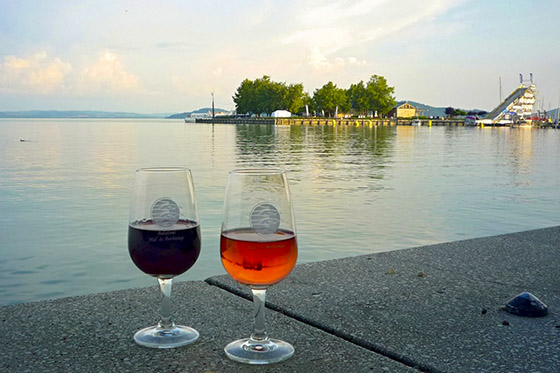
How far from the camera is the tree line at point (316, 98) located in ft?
432

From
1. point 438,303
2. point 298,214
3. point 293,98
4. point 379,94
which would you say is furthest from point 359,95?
point 438,303

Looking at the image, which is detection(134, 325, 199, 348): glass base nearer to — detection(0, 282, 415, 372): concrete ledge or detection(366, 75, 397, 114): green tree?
detection(0, 282, 415, 372): concrete ledge

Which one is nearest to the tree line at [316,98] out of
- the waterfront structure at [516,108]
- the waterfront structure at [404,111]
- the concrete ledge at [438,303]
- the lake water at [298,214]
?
the waterfront structure at [404,111]

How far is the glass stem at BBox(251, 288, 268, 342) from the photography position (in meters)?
1.61

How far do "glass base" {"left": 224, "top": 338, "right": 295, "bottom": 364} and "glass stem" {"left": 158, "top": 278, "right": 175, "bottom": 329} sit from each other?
214 millimetres

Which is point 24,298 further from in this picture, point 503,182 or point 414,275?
point 503,182

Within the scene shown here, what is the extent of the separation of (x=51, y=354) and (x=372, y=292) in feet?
4.46

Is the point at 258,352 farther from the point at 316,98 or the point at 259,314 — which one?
the point at 316,98

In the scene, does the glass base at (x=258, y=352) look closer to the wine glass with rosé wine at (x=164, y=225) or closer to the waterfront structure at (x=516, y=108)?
the wine glass with rosé wine at (x=164, y=225)

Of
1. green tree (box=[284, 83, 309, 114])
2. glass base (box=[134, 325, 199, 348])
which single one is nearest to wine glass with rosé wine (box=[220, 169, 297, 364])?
glass base (box=[134, 325, 199, 348])

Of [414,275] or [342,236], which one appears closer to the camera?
[414,275]

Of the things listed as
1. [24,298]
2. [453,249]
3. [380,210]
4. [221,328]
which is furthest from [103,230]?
[221,328]

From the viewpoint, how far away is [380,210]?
12.4 meters

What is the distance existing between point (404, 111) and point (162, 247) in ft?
560
